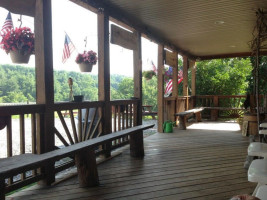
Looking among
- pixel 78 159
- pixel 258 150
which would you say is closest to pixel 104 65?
pixel 78 159

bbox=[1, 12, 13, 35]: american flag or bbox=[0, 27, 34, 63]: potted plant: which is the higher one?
bbox=[1, 12, 13, 35]: american flag

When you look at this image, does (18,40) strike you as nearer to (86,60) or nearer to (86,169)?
(86,60)

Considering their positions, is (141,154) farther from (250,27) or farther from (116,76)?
(116,76)

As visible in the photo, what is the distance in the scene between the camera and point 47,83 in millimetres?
2912

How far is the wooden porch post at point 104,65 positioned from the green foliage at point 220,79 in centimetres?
770

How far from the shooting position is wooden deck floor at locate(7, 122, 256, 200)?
2.62 m

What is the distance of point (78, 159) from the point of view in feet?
9.34

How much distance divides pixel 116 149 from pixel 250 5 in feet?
11.0

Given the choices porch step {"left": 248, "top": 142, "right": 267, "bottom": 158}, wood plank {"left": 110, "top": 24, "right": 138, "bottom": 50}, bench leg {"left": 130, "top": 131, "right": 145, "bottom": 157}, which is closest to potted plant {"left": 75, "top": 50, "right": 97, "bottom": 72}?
wood plank {"left": 110, "top": 24, "right": 138, "bottom": 50}

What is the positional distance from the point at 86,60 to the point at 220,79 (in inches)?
337

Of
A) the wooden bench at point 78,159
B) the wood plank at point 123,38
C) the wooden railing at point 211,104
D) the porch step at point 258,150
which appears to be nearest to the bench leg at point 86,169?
the wooden bench at point 78,159

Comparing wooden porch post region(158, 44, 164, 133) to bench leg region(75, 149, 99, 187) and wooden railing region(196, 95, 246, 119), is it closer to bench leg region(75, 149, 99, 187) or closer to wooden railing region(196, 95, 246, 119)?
wooden railing region(196, 95, 246, 119)

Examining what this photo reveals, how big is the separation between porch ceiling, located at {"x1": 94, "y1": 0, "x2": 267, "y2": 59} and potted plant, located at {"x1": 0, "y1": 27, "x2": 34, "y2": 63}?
1727mm

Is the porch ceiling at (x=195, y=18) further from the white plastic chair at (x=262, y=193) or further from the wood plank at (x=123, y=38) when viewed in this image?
the white plastic chair at (x=262, y=193)
